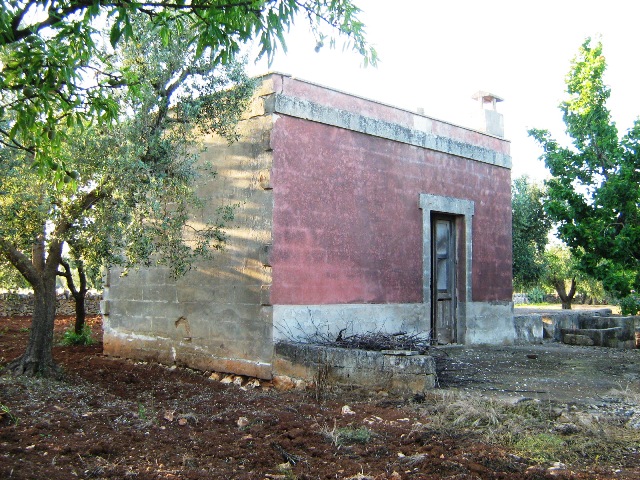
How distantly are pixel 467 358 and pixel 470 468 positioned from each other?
231 inches

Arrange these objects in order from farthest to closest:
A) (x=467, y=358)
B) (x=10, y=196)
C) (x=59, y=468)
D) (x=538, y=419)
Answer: (x=467, y=358) < (x=10, y=196) < (x=538, y=419) < (x=59, y=468)

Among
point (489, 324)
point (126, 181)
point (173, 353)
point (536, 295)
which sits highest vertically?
point (126, 181)

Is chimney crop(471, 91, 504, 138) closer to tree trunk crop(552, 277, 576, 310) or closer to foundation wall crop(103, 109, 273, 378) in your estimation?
foundation wall crop(103, 109, 273, 378)

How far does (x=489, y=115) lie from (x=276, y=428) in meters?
9.11

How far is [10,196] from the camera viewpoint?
8414 millimetres

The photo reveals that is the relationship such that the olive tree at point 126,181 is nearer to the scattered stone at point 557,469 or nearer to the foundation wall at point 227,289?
the foundation wall at point 227,289

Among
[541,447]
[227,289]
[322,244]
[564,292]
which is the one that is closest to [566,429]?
[541,447]

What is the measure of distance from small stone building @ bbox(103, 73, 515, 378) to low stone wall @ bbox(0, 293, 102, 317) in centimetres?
999

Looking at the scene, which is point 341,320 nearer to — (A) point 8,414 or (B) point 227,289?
(B) point 227,289

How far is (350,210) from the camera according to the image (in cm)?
998

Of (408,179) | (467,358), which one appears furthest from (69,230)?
(467,358)

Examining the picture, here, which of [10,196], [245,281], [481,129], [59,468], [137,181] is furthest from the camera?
[481,129]

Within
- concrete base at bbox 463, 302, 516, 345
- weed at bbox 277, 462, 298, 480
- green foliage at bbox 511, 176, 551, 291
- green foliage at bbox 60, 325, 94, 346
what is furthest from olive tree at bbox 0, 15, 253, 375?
green foliage at bbox 511, 176, 551, 291

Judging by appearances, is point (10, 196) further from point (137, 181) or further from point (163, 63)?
point (163, 63)
